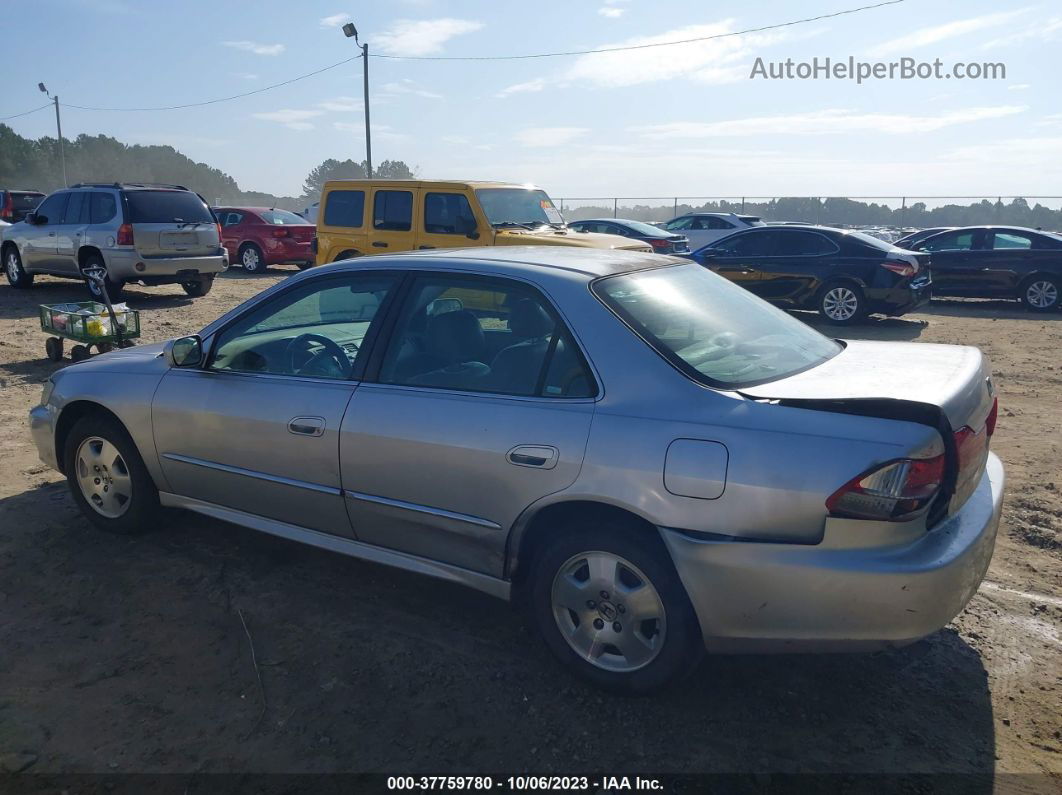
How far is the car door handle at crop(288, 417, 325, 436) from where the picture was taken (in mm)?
3629

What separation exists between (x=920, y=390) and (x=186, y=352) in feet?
10.8

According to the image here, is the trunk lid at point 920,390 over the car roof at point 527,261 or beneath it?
beneath

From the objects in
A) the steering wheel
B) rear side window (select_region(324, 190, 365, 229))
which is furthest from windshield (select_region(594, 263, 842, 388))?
rear side window (select_region(324, 190, 365, 229))

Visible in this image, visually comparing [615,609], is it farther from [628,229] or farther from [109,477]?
[628,229]

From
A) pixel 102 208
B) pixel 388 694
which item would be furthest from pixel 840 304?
pixel 102 208

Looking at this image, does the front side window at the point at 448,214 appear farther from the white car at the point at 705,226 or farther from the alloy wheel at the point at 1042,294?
the white car at the point at 705,226

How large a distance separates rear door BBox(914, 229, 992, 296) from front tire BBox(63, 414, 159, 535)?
14534 millimetres

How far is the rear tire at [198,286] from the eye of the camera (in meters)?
14.1

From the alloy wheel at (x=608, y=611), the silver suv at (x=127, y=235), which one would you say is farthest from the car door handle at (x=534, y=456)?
the silver suv at (x=127, y=235)

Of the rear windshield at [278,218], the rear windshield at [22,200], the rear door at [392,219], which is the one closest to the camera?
the rear door at [392,219]

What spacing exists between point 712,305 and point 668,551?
1.24 meters

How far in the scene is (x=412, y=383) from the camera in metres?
3.53

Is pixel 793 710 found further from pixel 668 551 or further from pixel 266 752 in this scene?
pixel 266 752

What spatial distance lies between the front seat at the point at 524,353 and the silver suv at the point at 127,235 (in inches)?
445
